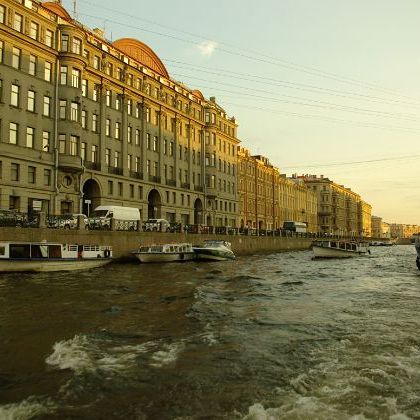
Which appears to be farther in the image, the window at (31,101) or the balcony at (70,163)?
the balcony at (70,163)

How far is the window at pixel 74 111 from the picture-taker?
47.1 m

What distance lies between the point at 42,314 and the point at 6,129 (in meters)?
30.4

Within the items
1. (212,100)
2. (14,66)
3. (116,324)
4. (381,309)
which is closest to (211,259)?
(14,66)

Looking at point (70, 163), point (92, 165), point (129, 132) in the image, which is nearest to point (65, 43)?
point (70, 163)

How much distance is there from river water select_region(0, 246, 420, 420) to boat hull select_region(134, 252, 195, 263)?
64.8 feet

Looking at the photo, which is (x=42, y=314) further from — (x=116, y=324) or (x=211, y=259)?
(x=211, y=259)

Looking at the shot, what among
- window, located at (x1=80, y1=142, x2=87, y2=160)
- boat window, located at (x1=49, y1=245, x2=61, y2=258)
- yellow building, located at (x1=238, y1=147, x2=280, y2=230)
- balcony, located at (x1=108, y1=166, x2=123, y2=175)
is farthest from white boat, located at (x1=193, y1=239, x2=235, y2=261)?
yellow building, located at (x1=238, y1=147, x2=280, y2=230)

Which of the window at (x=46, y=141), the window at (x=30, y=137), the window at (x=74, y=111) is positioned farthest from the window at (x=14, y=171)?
the window at (x=74, y=111)

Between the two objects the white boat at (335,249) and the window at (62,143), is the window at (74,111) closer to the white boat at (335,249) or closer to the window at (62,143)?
the window at (62,143)

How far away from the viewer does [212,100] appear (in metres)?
88.8

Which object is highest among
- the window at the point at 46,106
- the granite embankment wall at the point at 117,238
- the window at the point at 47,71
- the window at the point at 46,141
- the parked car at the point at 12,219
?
the window at the point at 47,71

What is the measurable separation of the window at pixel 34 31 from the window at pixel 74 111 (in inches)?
267

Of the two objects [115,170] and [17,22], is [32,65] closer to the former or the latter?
[17,22]

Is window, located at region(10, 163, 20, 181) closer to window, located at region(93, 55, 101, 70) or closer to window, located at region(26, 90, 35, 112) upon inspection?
window, located at region(26, 90, 35, 112)
